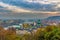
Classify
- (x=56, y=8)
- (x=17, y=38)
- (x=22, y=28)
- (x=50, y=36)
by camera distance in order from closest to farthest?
(x=50, y=36), (x=17, y=38), (x=22, y=28), (x=56, y=8)

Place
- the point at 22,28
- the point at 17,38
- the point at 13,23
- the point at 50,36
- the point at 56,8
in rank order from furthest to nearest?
1. the point at 56,8
2. the point at 13,23
3. the point at 22,28
4. the point at 17,38
5. the point at 50,36

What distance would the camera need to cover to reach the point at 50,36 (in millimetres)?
14203

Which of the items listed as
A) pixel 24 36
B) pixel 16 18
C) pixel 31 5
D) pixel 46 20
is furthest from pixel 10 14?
pixel 24 36

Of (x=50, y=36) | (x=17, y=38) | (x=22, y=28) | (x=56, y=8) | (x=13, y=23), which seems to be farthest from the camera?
(x=56, y=8)

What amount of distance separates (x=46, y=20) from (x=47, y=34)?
815 centimetres

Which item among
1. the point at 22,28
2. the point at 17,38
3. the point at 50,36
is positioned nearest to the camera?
the point at 50,36

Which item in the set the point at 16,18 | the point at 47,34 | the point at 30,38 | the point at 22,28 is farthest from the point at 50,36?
the point at 16,18

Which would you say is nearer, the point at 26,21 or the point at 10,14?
the point at 26,21

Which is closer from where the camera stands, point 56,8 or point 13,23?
point 13,23

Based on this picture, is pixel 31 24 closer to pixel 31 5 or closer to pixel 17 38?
pixel 31 5

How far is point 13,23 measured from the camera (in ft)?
73.7

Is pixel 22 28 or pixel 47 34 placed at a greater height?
pixel 47 34

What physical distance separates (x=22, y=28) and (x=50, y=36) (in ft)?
23.0

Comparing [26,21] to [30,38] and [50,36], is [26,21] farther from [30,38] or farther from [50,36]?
[50,36]
